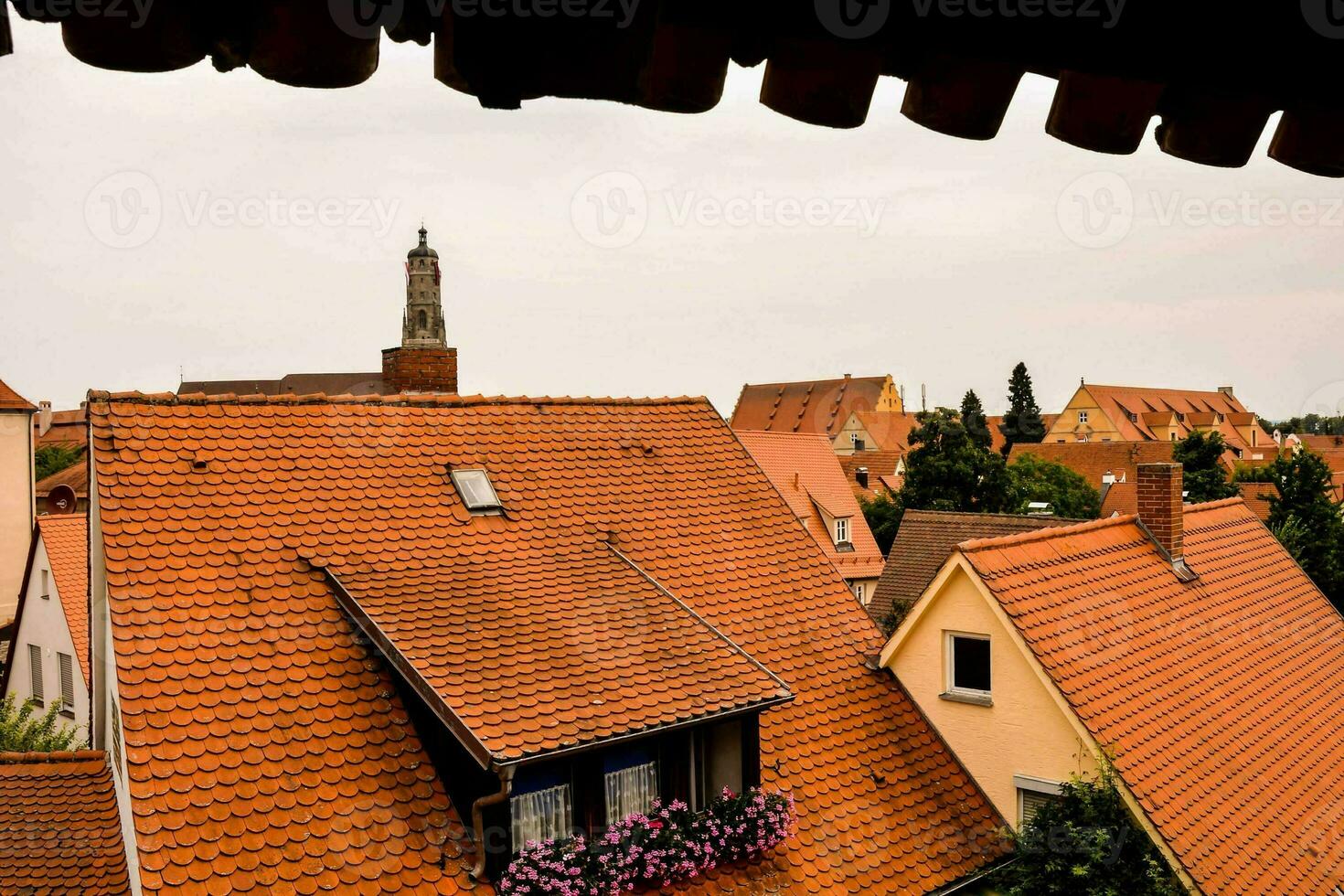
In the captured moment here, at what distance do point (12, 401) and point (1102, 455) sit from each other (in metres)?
56.1

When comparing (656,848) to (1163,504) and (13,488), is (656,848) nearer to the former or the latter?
(1163,504)

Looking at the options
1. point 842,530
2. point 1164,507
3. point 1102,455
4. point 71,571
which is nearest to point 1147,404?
point 1102,455

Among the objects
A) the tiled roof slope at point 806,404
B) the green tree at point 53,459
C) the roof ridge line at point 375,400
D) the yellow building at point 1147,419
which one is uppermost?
the tiled roof slope at point 806,404

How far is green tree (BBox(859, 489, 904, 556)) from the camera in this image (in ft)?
141

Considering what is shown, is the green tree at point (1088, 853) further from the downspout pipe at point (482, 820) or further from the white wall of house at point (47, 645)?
the white wall of house at point (47, 645)

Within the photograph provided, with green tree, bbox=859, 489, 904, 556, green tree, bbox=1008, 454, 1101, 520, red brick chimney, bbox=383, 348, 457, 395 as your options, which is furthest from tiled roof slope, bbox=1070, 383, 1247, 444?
red brick chimney, bbox=383, 348, 457, 395

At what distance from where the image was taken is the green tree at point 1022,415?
92156 mm

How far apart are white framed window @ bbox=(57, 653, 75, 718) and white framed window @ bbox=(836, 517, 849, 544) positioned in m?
25.1

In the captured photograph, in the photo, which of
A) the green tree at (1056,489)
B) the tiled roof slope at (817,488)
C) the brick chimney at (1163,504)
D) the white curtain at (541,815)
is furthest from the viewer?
the green tree at (1056,489)

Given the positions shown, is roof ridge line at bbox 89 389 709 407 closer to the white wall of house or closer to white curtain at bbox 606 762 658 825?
white curtain at bbox 606 762 658 825

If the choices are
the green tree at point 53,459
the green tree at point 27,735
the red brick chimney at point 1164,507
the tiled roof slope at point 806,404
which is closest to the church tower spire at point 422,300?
the green tree at point 53,459

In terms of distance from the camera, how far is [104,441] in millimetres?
9828

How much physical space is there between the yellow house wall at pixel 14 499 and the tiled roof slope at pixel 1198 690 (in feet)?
130

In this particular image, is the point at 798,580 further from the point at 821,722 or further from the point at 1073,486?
the point at 1073,486
